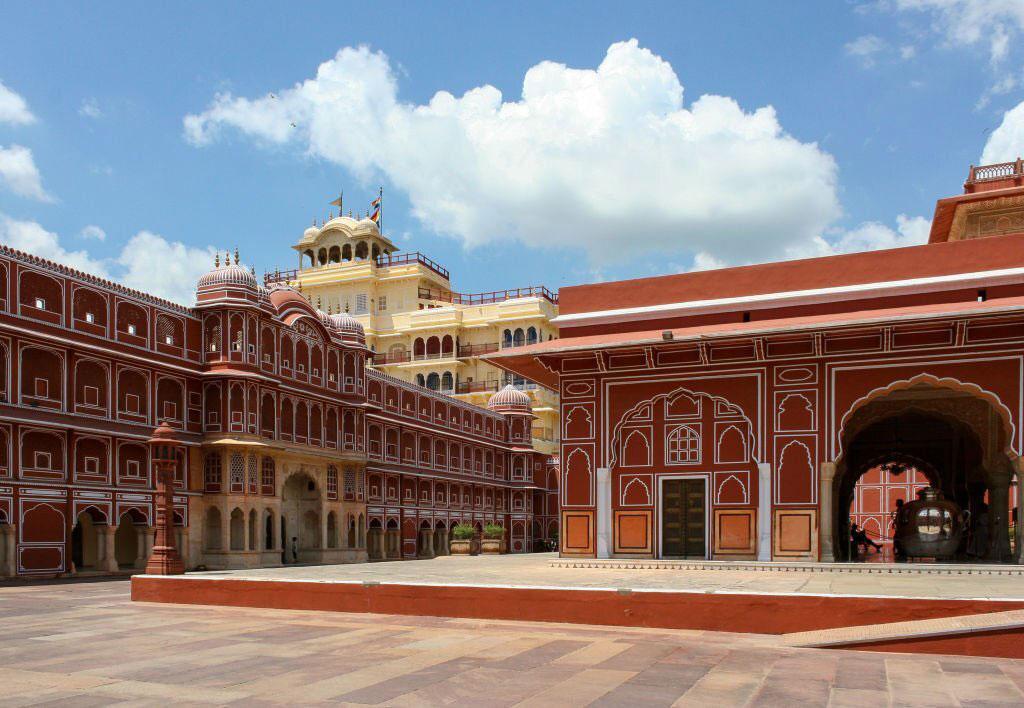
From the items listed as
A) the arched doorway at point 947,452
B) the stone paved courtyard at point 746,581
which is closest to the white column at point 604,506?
the stone paved courtyard at point 746,581

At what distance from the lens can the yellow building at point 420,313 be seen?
64938 millimetres

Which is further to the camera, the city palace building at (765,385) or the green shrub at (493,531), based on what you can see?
the green shrub at (493,531)

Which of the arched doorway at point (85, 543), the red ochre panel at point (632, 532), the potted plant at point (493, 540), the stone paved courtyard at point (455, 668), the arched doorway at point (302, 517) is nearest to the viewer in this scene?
the stone paved courtyard at point (455, 668)

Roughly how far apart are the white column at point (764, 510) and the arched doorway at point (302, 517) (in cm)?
2144

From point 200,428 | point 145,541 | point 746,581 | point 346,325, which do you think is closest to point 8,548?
point 145,541

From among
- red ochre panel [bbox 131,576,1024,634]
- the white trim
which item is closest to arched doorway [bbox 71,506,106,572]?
red ochre panel [bbox 131,576,1024,634]

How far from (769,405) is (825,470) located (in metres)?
1.85

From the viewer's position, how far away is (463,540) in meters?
41.1

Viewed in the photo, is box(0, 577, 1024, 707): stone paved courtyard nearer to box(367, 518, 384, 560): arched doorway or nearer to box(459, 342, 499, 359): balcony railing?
box(367, 518, 384, 560): arched doorway

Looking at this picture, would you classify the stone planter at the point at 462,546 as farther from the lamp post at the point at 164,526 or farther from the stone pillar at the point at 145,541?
the lamp post at the point at 164,526

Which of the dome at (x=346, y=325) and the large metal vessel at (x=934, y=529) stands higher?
the dome at (x=346, y=325)

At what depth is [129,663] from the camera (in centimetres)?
971

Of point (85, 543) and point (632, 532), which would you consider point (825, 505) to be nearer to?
point (632, 532)

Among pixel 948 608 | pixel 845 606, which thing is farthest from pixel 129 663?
pixel 948 608
